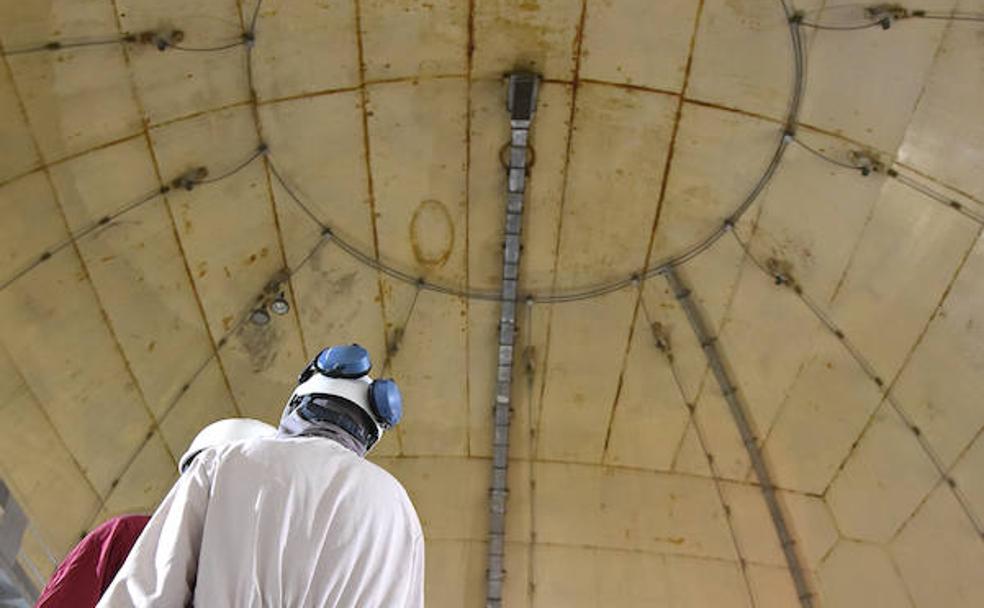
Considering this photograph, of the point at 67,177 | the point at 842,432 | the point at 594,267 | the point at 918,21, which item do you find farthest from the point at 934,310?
the point at 67,177

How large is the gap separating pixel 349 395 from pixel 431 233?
5.59 meters

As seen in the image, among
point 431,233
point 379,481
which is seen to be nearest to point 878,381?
point 431,233

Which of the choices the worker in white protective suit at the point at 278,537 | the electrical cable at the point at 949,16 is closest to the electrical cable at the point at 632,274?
the electrical cable at the point at 949,16

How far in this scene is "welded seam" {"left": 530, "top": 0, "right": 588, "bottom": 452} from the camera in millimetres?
8508

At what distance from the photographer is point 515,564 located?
1084 centimetres

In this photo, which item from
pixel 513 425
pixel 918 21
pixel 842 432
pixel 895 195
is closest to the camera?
pixel 918 21

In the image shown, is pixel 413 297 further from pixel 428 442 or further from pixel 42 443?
pixel 42 443

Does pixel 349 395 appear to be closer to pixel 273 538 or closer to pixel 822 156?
pixel 273 538

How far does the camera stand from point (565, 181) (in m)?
9.34

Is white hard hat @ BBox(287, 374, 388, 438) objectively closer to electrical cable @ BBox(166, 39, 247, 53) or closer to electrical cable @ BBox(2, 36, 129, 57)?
electrical cable @ BBox(2, 36, 129, 57)

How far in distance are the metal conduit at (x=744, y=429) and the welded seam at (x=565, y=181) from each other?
1111 mm

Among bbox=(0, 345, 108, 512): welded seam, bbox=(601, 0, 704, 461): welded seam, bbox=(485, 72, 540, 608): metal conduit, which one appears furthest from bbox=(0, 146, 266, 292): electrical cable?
bbox=(601, 0, 704, 461): welded seam

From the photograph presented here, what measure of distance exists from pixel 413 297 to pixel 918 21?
511 centimetres

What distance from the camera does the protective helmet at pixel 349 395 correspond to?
409 cm
